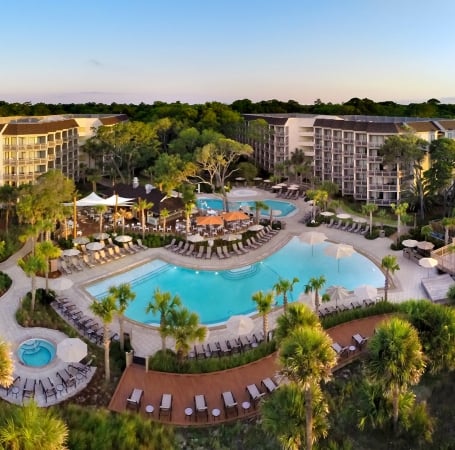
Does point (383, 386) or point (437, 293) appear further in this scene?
point (437, 293)

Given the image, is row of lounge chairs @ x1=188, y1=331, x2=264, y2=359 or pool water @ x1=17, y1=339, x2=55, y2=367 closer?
pool water @ x1=17, y1=339, x2=55, y2=367

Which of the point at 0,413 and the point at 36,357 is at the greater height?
the point at 0,413

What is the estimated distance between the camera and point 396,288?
2519 cm

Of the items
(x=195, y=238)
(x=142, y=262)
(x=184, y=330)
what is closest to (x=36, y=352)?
(x=184, y=330)

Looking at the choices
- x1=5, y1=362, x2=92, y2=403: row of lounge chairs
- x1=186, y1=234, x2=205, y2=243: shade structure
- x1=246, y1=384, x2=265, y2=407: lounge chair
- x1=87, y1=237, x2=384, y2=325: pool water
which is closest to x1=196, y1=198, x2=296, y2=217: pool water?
x1=186, y1=234, x2=205, y2=243: shade structure

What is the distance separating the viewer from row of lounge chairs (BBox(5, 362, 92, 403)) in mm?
16172

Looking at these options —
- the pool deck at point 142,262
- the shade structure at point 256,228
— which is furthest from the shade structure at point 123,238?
the shade structure at point 256,228

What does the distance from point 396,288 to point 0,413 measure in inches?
793

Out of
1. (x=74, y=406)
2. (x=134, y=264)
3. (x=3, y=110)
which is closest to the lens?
(x=74, y=406)

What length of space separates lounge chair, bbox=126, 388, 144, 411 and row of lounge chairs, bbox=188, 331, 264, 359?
2918mm

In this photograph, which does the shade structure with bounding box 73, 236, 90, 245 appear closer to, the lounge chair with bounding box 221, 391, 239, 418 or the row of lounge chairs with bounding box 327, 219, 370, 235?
the lounge chair with bounding box 221, 391, 239, 418

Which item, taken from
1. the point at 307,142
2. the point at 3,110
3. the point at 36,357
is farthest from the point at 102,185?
the point at 36,357

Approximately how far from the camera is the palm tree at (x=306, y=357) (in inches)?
412

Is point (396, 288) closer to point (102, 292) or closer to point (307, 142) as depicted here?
point (102, 292)
